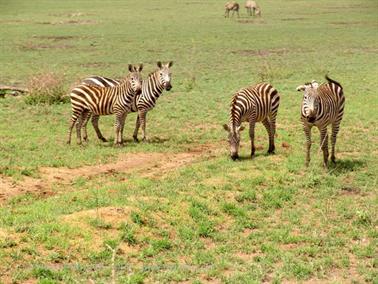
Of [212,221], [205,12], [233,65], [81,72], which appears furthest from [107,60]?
[205,12]

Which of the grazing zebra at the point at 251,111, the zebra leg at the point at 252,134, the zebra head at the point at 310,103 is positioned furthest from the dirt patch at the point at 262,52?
the zebra head at the point at 310,103

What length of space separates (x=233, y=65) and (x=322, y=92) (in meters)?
17.0


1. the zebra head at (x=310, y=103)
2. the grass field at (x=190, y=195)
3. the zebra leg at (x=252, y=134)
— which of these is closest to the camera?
the grass field at (x=190, y=195)

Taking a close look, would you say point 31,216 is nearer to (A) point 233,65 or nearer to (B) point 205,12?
Answer: (A) point 233,65

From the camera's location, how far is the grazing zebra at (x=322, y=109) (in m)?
12.4

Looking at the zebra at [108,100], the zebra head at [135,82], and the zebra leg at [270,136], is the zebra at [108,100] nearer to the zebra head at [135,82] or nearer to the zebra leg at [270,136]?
the zebra head at [135,82]

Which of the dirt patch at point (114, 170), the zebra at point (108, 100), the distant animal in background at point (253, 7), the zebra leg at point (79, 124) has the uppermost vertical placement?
the distant animal in background at point (253, 7)

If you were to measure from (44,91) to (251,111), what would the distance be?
923cm

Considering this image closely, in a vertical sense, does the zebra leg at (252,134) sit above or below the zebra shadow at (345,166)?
above

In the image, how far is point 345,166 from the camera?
525 inches

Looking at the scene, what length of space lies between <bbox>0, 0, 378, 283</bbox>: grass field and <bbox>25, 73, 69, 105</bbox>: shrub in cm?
33

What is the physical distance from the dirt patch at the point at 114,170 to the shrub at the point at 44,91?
7.22m

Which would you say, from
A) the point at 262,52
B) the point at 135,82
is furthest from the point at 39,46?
the point at 135,82

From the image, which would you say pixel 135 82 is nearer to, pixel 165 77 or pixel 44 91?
pixel 165 77
